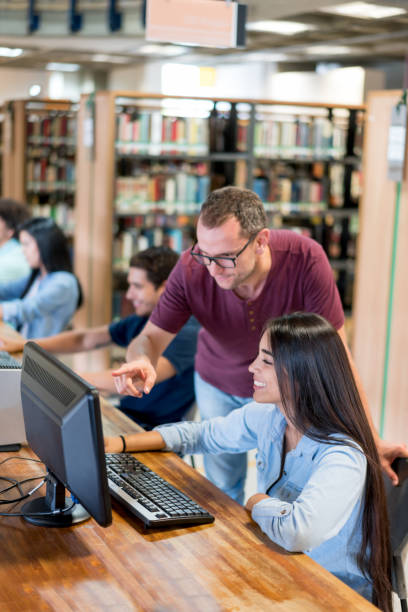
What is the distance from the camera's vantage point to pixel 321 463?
1.84 meters

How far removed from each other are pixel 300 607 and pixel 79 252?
483 centimetres

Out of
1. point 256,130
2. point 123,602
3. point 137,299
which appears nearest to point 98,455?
point 123,602

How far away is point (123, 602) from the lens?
59.1 inches

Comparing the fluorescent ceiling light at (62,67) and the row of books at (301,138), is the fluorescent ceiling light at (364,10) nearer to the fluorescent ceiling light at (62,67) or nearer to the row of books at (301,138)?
the row of books at (301,138)

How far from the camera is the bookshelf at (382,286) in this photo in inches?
163

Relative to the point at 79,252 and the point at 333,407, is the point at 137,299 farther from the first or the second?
the point at 79,252

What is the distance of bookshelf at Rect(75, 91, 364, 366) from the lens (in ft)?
19.2

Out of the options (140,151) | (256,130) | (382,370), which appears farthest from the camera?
(256,130)

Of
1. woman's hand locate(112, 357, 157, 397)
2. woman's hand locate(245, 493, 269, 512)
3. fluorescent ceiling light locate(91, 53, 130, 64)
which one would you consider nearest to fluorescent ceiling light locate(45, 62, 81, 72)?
fluorescent ceiling light locate(91, 53, 130, 64)

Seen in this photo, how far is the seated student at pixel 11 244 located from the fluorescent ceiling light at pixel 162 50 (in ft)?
18.9

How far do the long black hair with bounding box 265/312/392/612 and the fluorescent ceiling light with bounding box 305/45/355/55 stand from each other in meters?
8.62

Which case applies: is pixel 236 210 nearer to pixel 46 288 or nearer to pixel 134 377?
pixel 134 377

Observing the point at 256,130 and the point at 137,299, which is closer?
the point at 137,299

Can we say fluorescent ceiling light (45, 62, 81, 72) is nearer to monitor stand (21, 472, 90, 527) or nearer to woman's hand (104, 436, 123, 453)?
woman's hand (104, 436, 123, 453)
